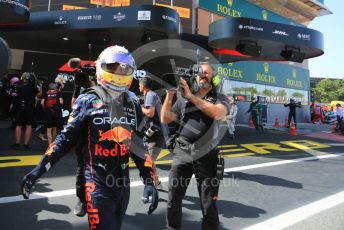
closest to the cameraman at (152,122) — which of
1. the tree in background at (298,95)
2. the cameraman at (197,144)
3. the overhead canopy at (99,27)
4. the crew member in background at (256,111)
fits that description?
the cameraman at (197,144)

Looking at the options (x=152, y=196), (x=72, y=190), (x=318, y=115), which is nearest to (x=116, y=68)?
(x=152, y=196)

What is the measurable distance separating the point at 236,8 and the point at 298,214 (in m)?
22.2

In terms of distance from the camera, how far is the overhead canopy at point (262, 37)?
12328 millimetres

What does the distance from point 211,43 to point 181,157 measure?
33.7 feet

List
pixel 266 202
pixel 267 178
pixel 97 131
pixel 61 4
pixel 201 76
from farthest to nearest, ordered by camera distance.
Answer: pixel 61 4
pixel 267 178
pixel 266 202
pixel 201 76
pixel 97 131

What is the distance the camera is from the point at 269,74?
27.0m

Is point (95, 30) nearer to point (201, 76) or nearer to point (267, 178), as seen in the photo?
point (267, 178)

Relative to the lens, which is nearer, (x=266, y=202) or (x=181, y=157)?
(x=181, y=157)

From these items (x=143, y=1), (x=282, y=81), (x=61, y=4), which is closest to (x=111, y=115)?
(x=61, y=4)

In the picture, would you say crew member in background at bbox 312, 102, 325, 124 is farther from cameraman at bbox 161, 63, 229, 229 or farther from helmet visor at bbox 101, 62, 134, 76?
helmet visor at bbox 101, 62, 134, 76

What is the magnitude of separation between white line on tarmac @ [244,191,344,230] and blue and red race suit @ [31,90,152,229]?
229 centimetres

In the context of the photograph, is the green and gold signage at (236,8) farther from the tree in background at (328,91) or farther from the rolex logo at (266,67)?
the tree in background at (328,91)

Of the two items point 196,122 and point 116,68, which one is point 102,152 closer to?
point 116,68

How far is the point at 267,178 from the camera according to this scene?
23.2ft
